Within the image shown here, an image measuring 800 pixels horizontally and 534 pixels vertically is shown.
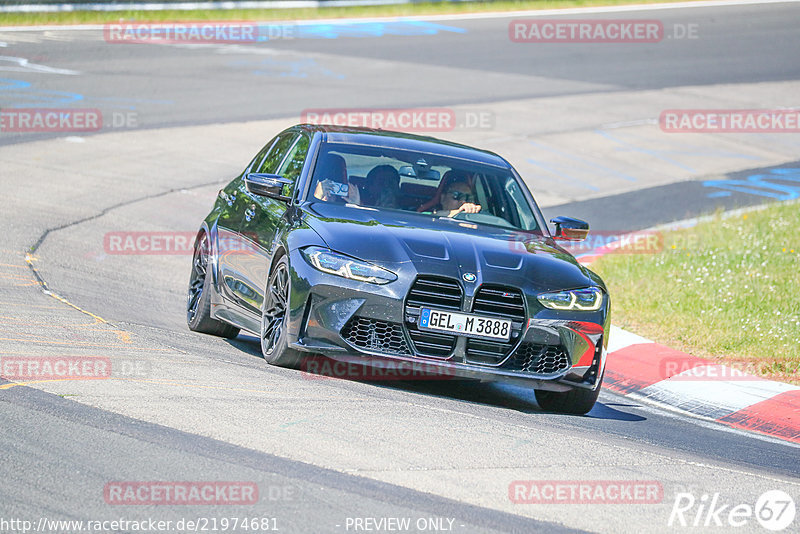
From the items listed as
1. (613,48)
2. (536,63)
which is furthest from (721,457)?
(613,48)

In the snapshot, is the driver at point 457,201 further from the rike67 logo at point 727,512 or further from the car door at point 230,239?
the rike67 logo at point 727,512

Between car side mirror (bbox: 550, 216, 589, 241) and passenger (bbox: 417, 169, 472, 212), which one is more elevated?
passenger (bbox: 417, 169, 472, 212)

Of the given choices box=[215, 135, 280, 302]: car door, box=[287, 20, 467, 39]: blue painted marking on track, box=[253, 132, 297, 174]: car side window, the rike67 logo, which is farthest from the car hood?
box=[287, 20, 467, 39]: blue painted marking on track

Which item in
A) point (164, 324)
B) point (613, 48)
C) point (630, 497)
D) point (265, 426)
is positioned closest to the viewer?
point (630, 497)

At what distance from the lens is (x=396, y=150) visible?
8508 mm

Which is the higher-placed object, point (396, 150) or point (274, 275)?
point (396, 150)

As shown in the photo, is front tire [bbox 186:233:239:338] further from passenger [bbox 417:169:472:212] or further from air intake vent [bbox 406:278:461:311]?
air intake vent [bbox 406:278:461:311]

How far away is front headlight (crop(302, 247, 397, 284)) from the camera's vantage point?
6910 mm

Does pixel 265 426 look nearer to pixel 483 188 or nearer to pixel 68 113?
pixel 483 188

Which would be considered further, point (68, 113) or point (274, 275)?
point (68, 113)

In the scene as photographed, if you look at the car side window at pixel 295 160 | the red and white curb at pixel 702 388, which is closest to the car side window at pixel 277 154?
the car side window at pixel 295 160

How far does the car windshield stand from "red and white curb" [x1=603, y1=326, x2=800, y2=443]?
1484mm

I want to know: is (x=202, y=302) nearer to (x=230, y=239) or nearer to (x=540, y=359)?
(x=230, y=239)

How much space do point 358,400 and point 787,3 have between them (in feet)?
111
